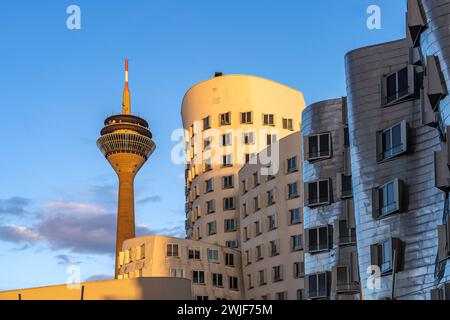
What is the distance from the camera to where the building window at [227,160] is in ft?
337

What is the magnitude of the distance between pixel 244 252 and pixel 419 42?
55.3 meters

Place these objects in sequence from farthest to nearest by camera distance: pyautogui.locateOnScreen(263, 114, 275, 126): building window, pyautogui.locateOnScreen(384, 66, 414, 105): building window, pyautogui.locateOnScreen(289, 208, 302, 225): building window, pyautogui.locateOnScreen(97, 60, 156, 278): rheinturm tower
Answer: pyautogui.locateOnScreen(97, 60, 156, 278): rheinturm tower
pyautogui.locateOnScreen(263, 114, 275, 126): building window
pyautogui.locateOnScreen(289, 208, 302, 225): building window
pyautogui.locateOnScreen(384, 66, 414, 105): building window

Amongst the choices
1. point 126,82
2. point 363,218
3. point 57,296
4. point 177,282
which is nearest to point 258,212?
point 177,282

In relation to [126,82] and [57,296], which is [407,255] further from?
[126,82]

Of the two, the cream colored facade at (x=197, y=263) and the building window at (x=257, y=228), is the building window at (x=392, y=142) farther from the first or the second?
the cream colored facade at (x=197, y=263)

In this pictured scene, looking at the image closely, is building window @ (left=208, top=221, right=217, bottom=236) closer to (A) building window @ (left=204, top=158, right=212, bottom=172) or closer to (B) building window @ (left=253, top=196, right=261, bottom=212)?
(A) building window @ (left=204, top=158, right=212, bottom=172)

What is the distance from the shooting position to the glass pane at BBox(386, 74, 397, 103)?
4341 centimetres

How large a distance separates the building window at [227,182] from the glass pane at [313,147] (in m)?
44.6

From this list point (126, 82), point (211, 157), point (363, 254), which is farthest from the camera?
point (126, 82)

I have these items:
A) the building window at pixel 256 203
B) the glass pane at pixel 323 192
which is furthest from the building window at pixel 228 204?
the glass pane at pixel 323 192

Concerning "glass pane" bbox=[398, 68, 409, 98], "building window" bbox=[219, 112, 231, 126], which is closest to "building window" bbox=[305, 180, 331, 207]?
"glass pane" bbox=[398, 68, 409, 98]

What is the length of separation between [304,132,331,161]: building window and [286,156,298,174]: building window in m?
22.2

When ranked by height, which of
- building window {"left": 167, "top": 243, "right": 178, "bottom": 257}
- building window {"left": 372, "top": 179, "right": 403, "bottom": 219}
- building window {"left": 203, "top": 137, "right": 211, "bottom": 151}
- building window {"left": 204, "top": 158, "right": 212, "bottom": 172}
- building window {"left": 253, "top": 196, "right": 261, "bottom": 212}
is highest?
building window {"left": 203, "top": 137, "right": 211, "bottom": 151}
